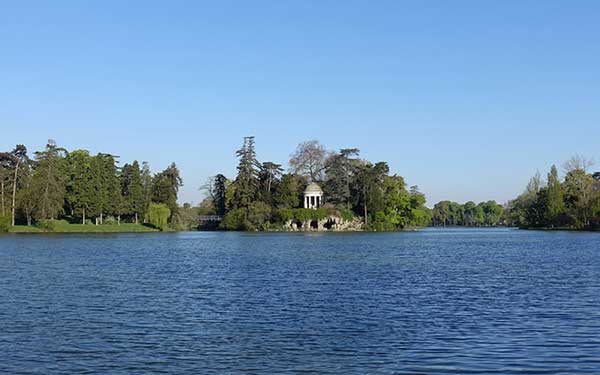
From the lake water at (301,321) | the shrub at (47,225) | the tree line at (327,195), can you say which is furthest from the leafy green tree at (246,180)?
the lake water at (301,321)

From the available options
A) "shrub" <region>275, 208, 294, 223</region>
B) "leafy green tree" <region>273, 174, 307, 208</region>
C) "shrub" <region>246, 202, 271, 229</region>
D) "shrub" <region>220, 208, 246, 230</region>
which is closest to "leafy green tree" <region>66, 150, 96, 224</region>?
"shrub" <region>220, 208, 246, 230</region>

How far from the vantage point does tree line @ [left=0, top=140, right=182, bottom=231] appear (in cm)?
10681

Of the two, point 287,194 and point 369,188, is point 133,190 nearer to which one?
point 287,194

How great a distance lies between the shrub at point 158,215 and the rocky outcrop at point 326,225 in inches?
860

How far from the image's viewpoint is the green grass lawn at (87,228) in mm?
107312

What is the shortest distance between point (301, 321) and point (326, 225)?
10811 cm

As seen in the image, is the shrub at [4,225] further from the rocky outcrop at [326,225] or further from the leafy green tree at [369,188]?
the leafy green tree at [369,188]

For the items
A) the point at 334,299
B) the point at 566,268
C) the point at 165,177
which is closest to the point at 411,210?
the point at 165,177

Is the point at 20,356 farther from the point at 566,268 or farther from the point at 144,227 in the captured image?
the point at 144,227

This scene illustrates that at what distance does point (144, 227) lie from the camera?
125 m

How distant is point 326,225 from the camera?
12938 cm

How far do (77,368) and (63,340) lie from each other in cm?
340

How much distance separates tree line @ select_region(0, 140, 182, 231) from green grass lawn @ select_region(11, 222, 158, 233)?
5.48 ft

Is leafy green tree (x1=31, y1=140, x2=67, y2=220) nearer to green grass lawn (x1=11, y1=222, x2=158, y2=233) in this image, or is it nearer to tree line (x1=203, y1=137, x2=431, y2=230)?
green grass lawn (x1=11, y1=222, x2=158, y2=233)
